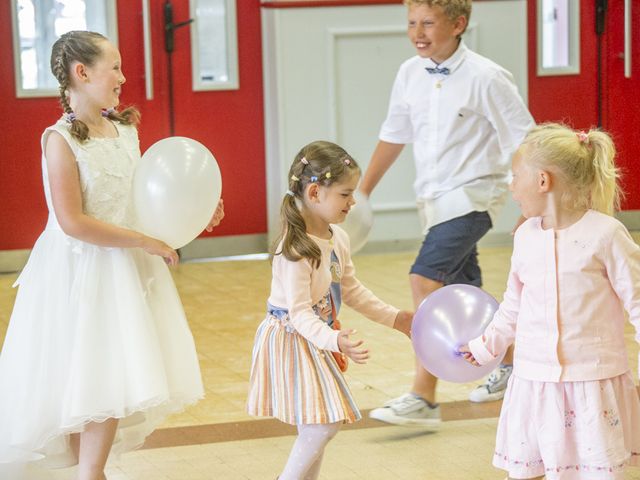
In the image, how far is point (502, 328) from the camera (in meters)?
2.56

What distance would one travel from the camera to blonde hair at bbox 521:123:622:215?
2416 mm

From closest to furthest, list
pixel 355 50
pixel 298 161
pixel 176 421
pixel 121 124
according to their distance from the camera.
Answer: pixel 298 161 → pixel 121 124 → pixel 176 421 → pixel 355 50

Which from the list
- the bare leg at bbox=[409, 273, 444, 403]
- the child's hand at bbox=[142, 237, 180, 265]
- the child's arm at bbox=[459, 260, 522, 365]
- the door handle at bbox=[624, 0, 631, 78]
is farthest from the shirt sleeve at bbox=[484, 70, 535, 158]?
the door handle at bbox=[624, 0, 631, 78]

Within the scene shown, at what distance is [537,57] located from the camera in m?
6.80

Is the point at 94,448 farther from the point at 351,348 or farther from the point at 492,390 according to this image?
the point at 492,390

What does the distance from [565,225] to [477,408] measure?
1.33 m

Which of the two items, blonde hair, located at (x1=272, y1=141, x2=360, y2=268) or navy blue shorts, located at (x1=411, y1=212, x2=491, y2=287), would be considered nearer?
blonde hair, located at (x1=272, y1=141, x2=360, y2=268)

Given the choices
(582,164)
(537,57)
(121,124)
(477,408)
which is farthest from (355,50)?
(582,164)

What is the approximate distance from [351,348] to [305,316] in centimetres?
15

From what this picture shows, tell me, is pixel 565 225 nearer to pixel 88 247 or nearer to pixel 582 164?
pixel 582 164

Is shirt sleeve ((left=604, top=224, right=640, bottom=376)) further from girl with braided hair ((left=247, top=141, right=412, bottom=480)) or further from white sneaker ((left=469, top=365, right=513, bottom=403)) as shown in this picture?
white sneaker ((left=469, top=365, right=513, bottom=403))

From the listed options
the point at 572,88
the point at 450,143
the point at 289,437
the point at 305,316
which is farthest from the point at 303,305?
the point at 572,88

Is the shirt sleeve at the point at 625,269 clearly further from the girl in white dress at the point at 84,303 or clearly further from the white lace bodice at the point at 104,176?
the white lace bodice at the point at 104,176

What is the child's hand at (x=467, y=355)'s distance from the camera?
261cm
